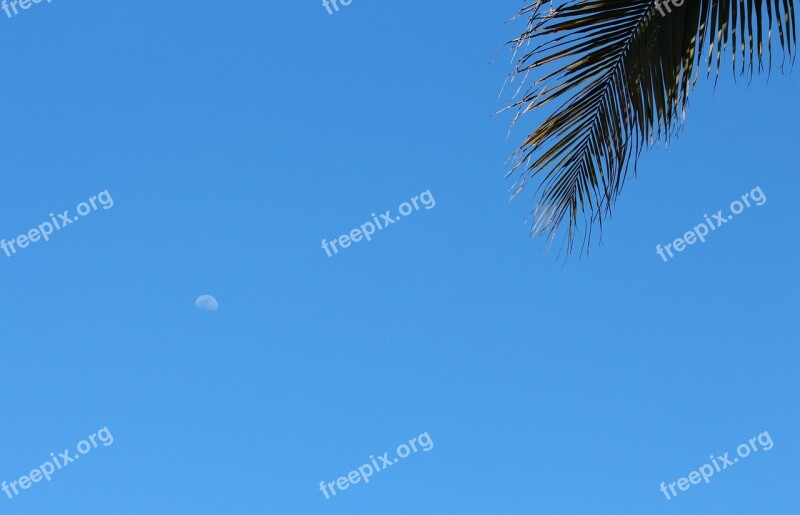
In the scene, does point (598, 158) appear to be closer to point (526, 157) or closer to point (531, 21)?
point (526, 157)

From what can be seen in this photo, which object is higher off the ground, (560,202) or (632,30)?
(632,30)

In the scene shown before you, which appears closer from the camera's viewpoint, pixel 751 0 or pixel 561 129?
pixel 751 0

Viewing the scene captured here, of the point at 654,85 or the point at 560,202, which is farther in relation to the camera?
the point at 560,202

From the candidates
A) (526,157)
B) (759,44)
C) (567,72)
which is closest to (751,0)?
(759,44)

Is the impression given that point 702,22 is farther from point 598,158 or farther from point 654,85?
point 598,158

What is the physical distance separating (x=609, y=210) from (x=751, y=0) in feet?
3.15

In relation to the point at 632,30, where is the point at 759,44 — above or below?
below

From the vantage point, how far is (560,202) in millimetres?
4121

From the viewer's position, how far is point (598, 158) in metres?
3.93

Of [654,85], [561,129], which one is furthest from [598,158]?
[654,85]

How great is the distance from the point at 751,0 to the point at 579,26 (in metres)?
0.64

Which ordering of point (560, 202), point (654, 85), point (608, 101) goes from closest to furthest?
point (654, 85)
point (608, 101)
point (560, 202)

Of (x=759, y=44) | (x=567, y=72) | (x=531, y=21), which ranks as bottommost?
(x=759, y=44)

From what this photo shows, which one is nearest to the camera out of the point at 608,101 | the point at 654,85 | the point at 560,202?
the point at 654,85
